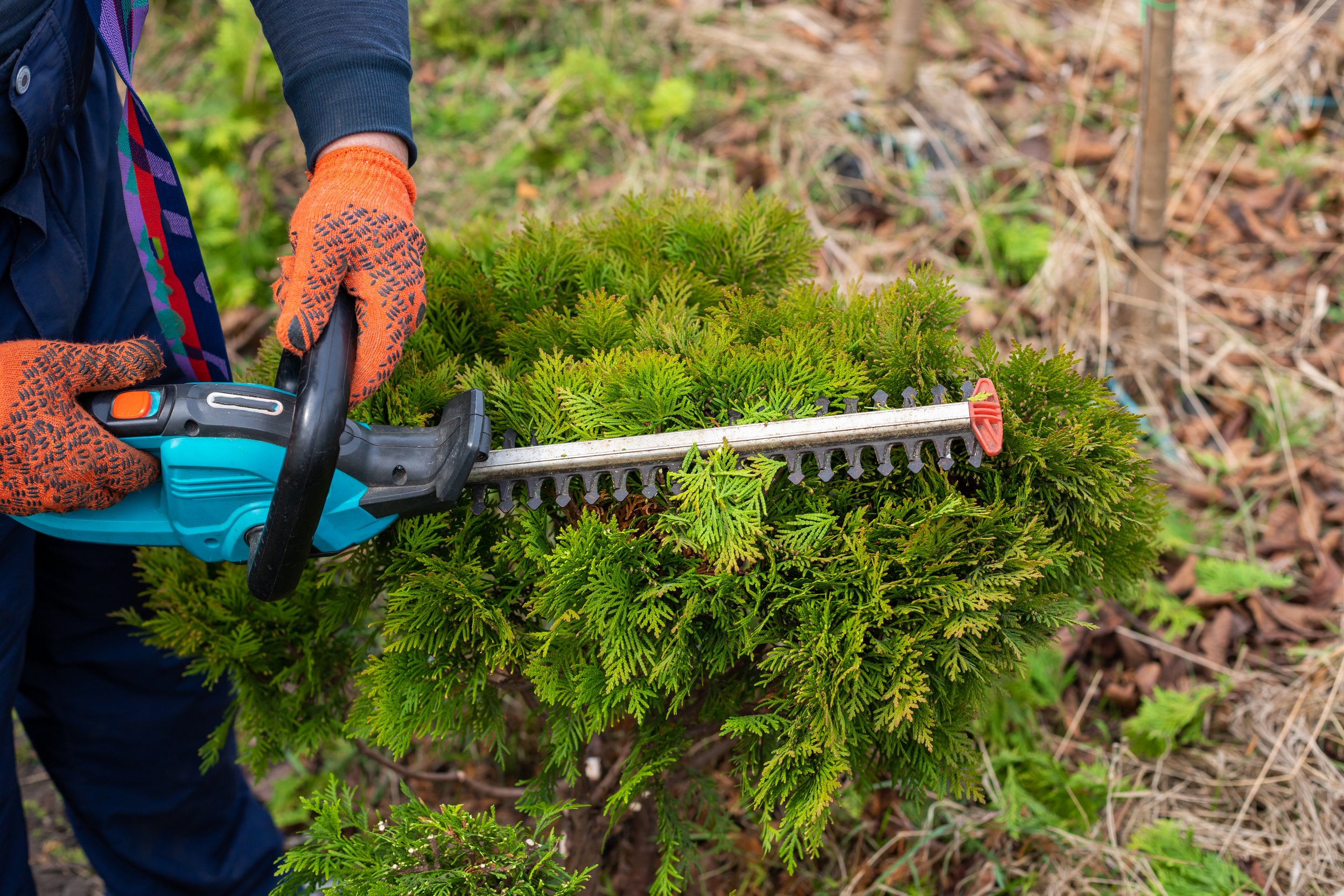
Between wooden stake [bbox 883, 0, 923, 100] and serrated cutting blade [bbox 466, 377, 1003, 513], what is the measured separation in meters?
2.97

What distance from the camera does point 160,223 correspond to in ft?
5.55

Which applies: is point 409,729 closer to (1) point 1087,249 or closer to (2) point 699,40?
(1) point 1087,249

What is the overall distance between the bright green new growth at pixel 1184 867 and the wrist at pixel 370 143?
7.22 ft

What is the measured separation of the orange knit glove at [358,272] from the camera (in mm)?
1354

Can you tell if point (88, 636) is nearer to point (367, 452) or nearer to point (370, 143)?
point (367, 452)

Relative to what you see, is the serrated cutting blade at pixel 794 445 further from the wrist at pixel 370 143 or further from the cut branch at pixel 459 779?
the cut branch at pixel 459 779

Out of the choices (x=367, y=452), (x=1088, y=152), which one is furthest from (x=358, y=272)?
(x=1088, y=152)

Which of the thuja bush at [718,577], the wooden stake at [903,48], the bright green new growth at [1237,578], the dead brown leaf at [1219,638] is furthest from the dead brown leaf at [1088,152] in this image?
the thuja bush at [718,577]

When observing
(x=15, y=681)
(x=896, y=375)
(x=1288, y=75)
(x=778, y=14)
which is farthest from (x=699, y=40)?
(x=15, y=681)

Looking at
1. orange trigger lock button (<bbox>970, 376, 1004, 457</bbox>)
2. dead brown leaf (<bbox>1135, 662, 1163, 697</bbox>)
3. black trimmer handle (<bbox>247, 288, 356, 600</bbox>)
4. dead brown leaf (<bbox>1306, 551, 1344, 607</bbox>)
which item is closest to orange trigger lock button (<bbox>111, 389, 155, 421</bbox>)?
black trimmer handle (<bbox>247, 288, 356, 600</bbox>)

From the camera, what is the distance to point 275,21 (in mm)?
1604

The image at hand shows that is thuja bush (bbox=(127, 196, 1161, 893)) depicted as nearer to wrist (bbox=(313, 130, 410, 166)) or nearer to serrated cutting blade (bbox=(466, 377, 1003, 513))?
serrated cutting blade (bbox=(466, 377, 1003, 513))

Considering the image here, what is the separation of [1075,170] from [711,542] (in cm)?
337

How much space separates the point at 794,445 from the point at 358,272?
732 millimetres
